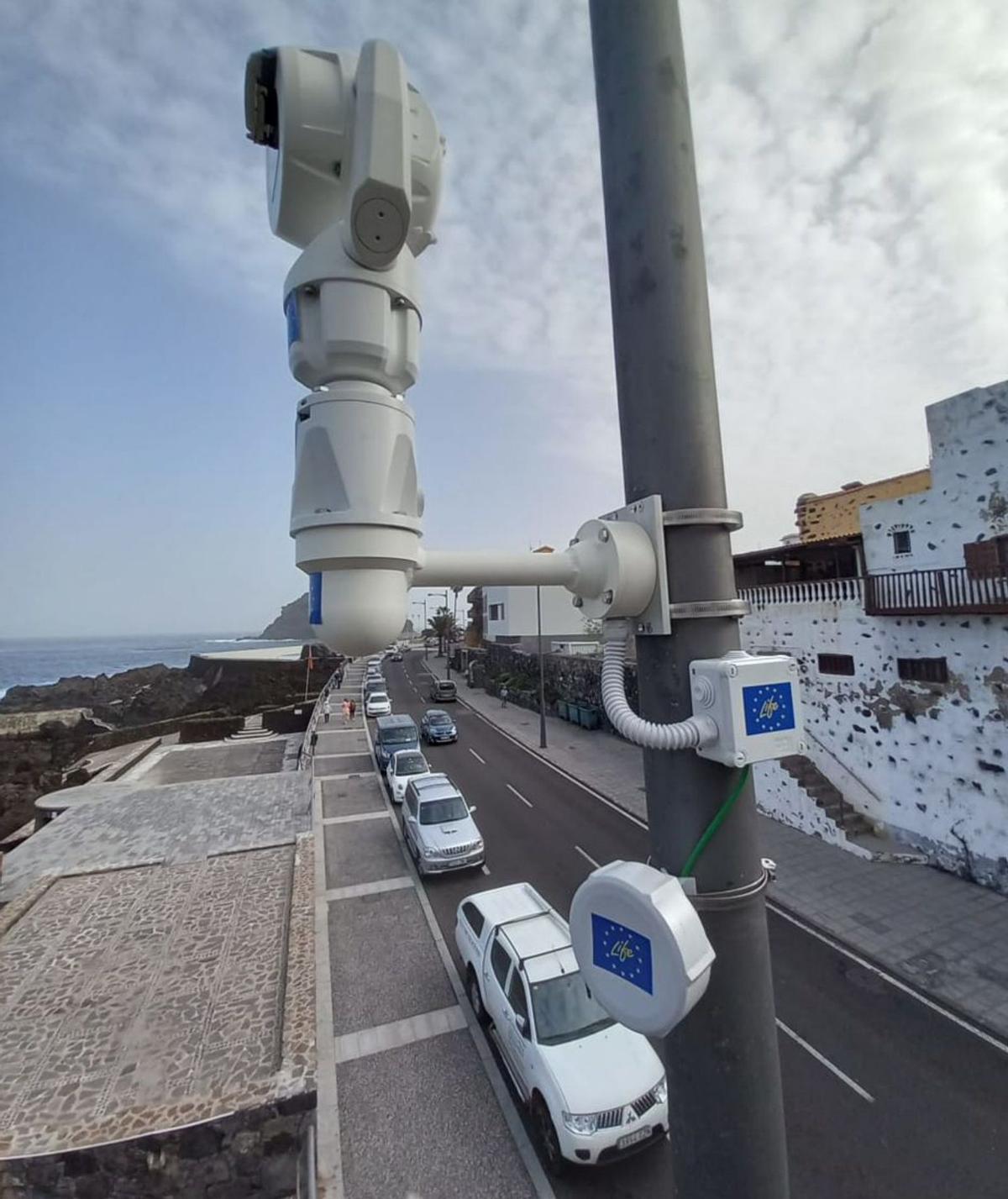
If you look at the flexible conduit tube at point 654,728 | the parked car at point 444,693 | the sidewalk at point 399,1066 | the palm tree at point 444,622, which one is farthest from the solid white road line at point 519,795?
the palm tree at point 444,622

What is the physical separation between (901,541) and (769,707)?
13.8m

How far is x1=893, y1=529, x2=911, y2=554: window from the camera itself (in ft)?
40.9

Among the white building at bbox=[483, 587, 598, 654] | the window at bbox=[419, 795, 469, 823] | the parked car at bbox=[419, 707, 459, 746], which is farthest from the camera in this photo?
the white building at bbox=[483, 587, 598, 654]

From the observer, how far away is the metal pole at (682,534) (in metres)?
1.44

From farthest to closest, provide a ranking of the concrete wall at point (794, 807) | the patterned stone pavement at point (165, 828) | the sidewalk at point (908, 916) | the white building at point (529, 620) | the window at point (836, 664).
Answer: the white building at point (529, 620) < the window at point (836, 664) < the concrete wall at point (794, 807) < the patterned stone pavement at point (165, 828) < the sidewalk at point (908, 916)

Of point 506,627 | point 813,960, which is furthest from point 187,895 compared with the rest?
point 506,627

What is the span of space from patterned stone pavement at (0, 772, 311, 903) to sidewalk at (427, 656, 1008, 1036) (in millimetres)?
9033

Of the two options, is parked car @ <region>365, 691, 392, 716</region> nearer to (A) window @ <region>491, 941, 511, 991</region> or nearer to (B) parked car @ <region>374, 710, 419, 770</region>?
(B) parked car @ <region>374, 710, 419, 770</region>

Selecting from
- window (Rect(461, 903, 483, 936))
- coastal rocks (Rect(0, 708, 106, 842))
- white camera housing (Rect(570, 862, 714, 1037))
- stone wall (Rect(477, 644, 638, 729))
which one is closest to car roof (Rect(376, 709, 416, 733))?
stone wall (Rect(477, 644, 638, 729))

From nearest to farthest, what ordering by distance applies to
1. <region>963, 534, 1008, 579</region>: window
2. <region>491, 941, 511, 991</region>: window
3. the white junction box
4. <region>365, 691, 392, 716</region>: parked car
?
the white junction box → <region>491, 941, 511, 991</region>: window → <region>963, 534, 1008, 579</region>: window → <region>365, 691, 392, 716</region>: parked car

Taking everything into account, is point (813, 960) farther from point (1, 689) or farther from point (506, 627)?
point (1, 689)

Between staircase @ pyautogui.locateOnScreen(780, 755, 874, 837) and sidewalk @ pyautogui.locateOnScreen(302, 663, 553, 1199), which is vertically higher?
staircase @ pyautogui.locateOnScreen(780, 755, 874, 837)

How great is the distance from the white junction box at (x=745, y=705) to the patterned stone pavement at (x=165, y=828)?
40.8 ft

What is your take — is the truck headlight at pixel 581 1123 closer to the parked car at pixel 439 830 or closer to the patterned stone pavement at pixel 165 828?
the parked car at pixel 439 830
